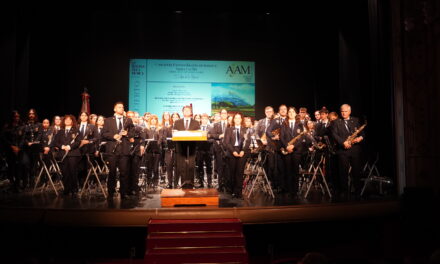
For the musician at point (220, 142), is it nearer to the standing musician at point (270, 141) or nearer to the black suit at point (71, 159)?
the standing musician at point (270, 141)

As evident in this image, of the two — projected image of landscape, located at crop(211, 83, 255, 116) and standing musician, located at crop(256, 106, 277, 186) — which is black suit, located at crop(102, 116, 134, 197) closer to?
standing musician, located at crop(256, 106, 277, 186)

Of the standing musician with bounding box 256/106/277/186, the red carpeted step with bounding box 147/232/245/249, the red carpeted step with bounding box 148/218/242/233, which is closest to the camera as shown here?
the red carpeted step with bounding box 147/232/245/249

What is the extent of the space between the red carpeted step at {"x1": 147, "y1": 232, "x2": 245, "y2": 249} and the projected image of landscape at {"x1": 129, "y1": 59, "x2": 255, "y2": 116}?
306 inches

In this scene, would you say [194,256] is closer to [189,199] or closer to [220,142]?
[189,199]

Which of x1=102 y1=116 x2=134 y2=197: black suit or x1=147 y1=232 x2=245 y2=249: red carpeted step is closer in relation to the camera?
x1=147 y1=232 x2=245 y2=249: red carpeted step

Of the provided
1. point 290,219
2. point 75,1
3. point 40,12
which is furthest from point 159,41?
point 290,219

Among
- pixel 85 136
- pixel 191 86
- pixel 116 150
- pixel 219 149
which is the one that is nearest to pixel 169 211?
pixel 116 150

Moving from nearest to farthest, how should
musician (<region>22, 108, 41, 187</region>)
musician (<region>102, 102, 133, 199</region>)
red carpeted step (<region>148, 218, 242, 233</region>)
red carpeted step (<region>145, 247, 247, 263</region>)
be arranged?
red carpeted step (<region>145, 247, 247, 263</region>) → red carpeted step (<region>148, 218, 242, 233</region>) → musician (<region>102, 102, 133, 199</region>) → musician (<region>22, 108, 41, 187</region>)

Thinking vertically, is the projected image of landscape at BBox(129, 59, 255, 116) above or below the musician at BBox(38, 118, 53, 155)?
above

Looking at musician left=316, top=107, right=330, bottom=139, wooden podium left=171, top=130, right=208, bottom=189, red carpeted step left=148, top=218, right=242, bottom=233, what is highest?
musician left=316, top=107, right=330, bottom=139

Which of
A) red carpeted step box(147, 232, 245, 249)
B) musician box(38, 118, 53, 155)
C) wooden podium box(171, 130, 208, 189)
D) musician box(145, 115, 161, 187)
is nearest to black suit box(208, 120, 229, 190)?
wooden podium box(171, 130, 208, 189)

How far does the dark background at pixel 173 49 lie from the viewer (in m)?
10.7

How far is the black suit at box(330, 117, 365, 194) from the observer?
6.61 meters

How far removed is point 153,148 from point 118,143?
176 centimetres
